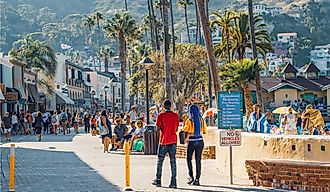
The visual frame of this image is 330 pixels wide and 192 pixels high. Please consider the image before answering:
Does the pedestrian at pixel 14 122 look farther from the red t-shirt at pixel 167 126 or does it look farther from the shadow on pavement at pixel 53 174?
the red t-shirt at pixel 167 126

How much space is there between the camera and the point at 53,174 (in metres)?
18.5

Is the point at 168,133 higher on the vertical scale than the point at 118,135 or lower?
higher

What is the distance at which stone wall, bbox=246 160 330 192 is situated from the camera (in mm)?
14094

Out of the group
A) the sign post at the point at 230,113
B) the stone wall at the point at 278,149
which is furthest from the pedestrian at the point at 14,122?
the sign post at the point at 230,113

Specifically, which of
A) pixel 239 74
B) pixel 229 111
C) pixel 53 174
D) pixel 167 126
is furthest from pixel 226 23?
pixel 167 126

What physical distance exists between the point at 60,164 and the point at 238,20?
3355 centimetres

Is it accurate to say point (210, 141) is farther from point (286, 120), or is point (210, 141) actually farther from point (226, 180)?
point (226, 180)

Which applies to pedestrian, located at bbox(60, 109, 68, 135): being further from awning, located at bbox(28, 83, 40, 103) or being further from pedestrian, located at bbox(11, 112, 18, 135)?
awning, located at bbox(28, 83, 40, 103)

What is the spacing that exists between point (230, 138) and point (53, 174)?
5.22 meters

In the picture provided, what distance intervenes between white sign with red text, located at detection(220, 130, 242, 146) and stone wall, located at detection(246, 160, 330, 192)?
530 millimetres

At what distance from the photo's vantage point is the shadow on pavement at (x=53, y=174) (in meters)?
15.6

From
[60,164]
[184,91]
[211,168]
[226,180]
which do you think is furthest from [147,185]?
[184,91]

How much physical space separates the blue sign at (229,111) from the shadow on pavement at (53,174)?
276cm

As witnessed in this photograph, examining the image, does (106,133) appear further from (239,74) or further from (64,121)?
(239,74)
